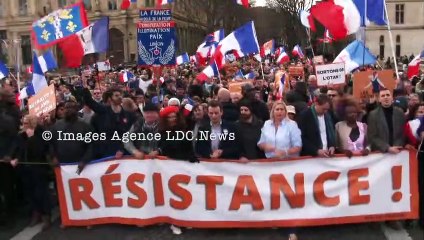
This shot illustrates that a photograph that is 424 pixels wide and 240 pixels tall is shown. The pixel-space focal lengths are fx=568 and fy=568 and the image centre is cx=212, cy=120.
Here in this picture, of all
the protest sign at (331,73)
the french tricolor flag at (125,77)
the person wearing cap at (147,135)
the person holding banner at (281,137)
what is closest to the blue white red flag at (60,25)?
the person wearing cap at (147,135)

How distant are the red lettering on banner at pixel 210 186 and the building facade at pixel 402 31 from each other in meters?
72.1

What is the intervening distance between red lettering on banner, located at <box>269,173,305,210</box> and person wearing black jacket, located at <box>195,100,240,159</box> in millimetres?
610

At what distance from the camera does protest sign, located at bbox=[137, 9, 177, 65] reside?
1127cm

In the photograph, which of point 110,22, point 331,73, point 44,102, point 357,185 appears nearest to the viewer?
point 357,185

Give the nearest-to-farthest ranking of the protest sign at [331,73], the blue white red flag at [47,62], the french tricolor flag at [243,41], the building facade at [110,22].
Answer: the protest sign at [331,73], the blue white red flag at [47,62], the french tricolor flag at [243,41], the building facade at [110,22]

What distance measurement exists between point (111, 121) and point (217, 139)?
5.87 feet

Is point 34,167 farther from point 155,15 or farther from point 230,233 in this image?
point 155,15

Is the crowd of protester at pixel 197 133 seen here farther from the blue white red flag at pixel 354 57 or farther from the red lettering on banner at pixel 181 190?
the blue white red flag at pixel 354 57

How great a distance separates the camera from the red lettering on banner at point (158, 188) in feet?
23.9

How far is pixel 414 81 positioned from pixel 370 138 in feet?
29.0

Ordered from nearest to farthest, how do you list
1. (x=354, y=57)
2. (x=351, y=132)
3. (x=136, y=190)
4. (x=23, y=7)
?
(x=351, y=132)
(x=136, y=190)
(x=354, y=57)
(x=23, y=7)

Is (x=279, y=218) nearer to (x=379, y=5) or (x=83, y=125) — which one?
(x=83, y=125)

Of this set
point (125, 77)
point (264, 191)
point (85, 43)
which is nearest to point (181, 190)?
point (264, 191)

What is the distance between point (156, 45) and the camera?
1143 cm
